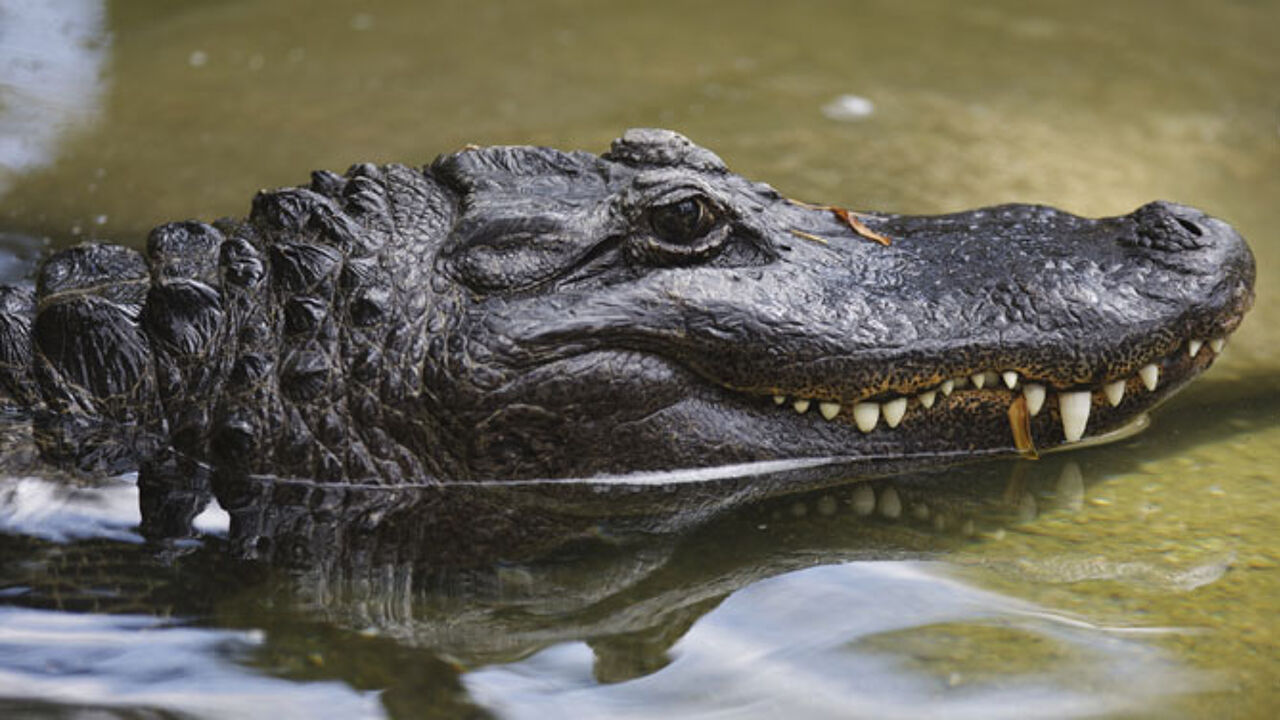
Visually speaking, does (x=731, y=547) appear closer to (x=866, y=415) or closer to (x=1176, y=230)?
(x=866, y=415)

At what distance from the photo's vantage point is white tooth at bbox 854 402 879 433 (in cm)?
355

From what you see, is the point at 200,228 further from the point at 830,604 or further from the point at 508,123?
the point at 508,123

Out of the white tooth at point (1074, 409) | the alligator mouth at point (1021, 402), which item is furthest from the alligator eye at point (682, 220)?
the white tooth at point (1074, 409)

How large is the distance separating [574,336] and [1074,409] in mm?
1420

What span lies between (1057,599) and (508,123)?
4085mm

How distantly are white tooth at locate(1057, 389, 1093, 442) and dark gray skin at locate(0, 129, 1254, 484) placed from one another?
0.08 ft

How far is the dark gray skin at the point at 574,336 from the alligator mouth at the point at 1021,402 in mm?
10

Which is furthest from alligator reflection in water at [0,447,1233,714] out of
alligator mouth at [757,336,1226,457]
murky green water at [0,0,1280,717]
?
alligator mouth at [757,336,1226,457]

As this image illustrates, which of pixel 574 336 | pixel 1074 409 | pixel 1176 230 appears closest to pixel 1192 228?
pixel 1176 230

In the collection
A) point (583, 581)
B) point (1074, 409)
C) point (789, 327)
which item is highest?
point (789, 327)

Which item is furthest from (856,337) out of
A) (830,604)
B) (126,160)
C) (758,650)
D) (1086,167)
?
(126,160)

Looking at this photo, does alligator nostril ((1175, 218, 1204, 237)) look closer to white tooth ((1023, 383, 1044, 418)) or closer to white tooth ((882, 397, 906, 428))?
white tooth ((1023, 383, 1044, 418))

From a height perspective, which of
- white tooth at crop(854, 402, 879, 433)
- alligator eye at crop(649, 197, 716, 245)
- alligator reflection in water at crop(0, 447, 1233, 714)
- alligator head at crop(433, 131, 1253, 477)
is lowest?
alligator reflection in water at crop(0, 447, 1233, 714)

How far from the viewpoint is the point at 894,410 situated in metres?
3.55
